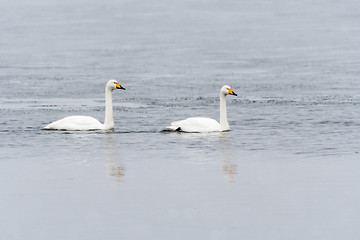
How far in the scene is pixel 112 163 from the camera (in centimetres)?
1302

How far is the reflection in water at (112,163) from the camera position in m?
11.8

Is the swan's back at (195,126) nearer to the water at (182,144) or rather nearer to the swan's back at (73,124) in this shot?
the water at (182,144)

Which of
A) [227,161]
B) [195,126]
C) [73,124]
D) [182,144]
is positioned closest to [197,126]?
[195,126]

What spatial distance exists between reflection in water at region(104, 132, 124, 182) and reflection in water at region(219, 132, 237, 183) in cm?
128

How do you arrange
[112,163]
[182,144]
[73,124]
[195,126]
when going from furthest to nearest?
[73,124]
[195,126]
[182,144]
[112,163]

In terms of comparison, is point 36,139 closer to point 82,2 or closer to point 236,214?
point 236,214

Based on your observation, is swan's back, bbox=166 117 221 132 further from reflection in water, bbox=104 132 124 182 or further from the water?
reflection in water, bbox=104 132 124 182

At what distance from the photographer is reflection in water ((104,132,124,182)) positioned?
38.6 ft

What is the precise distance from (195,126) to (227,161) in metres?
4.08

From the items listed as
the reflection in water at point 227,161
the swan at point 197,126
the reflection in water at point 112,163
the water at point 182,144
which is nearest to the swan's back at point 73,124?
the water at point 182,144

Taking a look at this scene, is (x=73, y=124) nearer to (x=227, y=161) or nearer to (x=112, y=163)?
(x=112, y=163)

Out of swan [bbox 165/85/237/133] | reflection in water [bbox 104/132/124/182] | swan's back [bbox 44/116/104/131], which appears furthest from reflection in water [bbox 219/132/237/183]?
swan's back [bbox 44/116/104/131]

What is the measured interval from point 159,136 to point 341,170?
16.7ft

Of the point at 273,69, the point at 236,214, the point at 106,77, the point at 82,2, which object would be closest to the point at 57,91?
the point at 106,77
